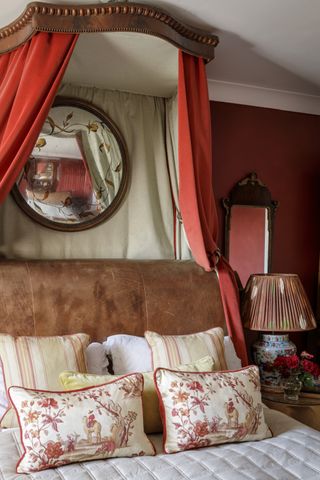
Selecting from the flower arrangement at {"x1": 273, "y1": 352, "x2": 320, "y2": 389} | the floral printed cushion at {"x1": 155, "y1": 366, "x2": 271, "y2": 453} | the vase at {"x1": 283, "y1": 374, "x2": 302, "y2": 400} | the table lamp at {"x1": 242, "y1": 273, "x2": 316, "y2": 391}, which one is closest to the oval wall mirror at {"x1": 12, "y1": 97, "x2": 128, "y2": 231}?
the table lamp at {"x1": 242, "y1": 273, "x2": 316, "y2": 391}

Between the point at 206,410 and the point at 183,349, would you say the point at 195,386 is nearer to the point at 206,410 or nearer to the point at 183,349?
the point at 206,410

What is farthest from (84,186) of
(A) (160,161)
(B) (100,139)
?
(A) (160,161)

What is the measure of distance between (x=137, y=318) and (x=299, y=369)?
1.08 metres

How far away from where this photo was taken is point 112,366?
2684mm

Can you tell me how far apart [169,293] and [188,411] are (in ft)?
3.17

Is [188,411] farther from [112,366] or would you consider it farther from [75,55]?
[75,55]

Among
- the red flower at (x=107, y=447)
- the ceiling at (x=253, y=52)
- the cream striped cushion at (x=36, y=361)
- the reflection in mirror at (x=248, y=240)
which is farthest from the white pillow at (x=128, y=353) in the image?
the ceiling at (x=253, y=52)

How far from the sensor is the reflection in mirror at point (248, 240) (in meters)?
3.75

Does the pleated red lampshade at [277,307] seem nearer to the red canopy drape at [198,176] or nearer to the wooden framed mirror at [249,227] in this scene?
the red canopy drape at [198,176]

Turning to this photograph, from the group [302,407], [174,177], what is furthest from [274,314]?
[174,177]

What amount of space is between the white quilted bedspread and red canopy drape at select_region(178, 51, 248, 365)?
1.00 meters

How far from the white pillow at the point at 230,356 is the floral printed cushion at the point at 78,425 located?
2.81ft

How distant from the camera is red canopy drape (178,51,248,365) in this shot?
2930mm

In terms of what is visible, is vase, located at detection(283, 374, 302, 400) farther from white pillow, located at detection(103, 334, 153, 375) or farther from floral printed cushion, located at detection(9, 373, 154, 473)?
floral printed cushion, located at detection(9, 373, 154, 473)
